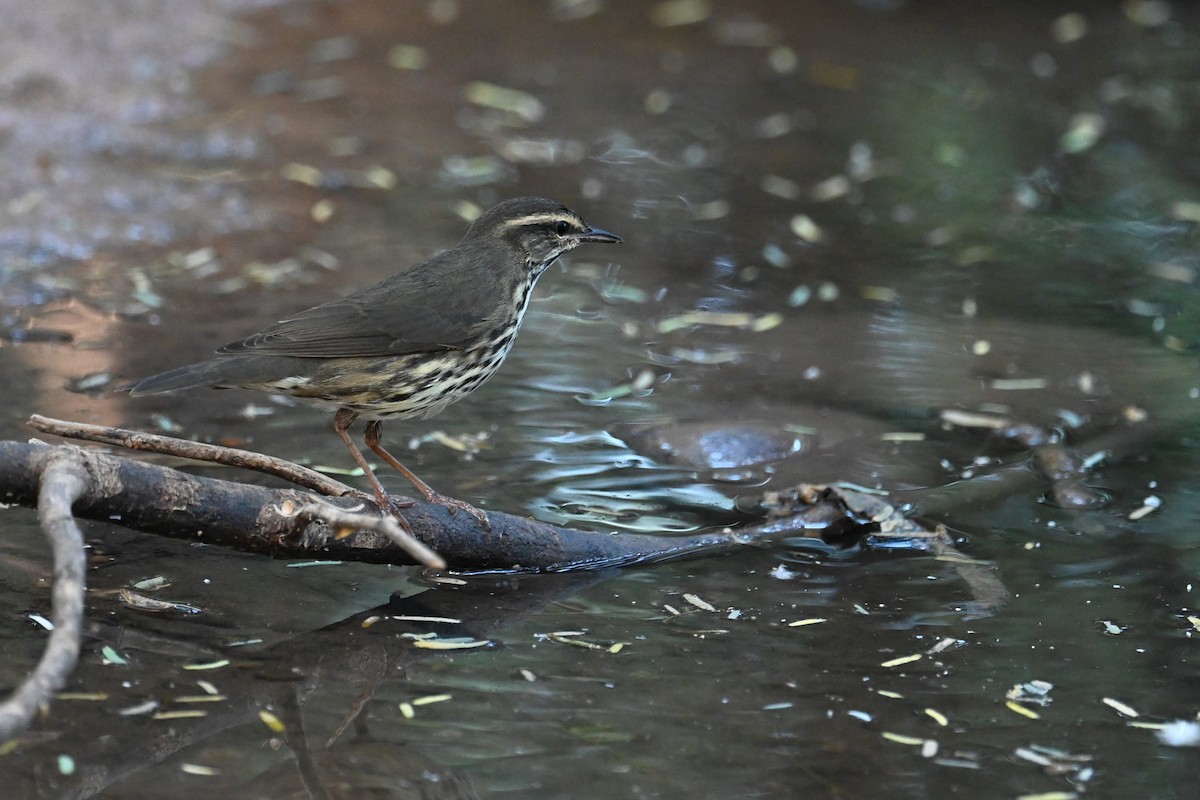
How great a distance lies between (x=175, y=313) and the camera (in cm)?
827

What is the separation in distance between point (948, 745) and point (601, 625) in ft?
4.38

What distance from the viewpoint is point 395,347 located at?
18.5 ft

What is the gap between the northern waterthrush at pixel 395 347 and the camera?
545 cm

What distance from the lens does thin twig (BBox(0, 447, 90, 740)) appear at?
11.9 feet

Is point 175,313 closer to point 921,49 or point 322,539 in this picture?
point 322,539

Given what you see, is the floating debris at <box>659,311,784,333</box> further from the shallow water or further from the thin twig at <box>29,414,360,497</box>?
the thin twig at <box>29,414,360,497</box>

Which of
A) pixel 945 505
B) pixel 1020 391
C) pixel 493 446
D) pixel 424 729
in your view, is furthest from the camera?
pixel 1020 391

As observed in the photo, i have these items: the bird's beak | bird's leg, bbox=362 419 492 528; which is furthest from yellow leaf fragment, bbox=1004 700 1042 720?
the bird's beak

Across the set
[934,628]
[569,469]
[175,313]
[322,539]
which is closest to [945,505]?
[934,628]

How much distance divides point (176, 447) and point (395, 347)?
1.00 metres

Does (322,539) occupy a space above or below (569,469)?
above

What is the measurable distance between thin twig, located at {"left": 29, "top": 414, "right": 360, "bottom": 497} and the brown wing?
0.56m

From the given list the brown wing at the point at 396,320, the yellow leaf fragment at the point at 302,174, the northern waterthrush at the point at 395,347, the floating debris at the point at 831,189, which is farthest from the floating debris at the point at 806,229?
the brown wing at the point at 396,320

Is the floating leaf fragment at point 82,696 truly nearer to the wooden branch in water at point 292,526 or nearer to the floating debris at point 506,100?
the wooden branch in water at point 292,526
